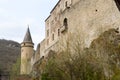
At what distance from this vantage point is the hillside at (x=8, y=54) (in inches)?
2841

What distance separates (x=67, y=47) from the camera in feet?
77.2

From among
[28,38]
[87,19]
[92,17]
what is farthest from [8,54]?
[92,17]

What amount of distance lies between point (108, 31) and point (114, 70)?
11.6 feet

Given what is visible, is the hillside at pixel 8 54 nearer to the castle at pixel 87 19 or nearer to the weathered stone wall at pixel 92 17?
the castle at pixel 87 19

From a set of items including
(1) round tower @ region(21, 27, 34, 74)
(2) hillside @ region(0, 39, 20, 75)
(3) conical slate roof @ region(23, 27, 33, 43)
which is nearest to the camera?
(1) round tower @ region(21, 27, 34, 74)

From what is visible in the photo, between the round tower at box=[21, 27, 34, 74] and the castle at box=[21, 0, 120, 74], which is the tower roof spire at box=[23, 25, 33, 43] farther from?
the castle at box=[21, 0, 120, 74]

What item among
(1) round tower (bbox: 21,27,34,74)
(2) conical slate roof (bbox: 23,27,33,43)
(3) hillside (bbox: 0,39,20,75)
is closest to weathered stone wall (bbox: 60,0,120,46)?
(1) round tower (bbox: 21,27,34,74)

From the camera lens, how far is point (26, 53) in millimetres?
51531

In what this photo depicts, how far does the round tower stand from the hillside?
14.0 metres

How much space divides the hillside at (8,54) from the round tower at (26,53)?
14.0 meters

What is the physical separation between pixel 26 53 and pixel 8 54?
1330 inches

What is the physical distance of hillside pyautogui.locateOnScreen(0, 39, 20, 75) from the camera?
237 feet

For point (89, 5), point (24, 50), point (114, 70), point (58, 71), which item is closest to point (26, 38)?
point (24, 50)

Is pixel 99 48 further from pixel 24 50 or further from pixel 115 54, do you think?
pixel 24 50
